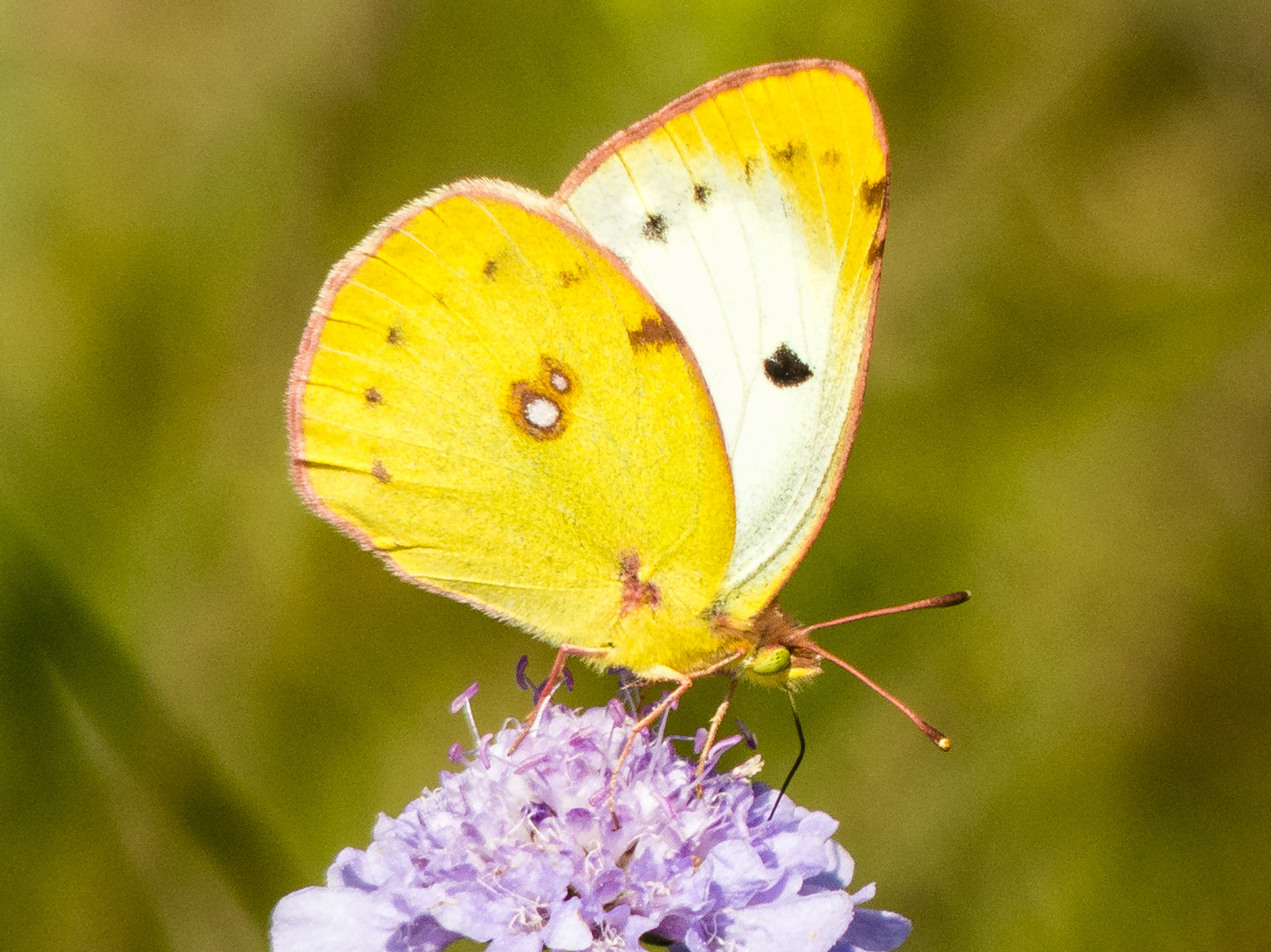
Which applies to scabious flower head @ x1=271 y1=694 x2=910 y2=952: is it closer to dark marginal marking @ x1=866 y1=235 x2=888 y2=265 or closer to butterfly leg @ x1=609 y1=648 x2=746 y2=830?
butterfly leg @ x1=609 y1=648 x2=746 y2=830

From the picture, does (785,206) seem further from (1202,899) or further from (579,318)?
(1202,899)

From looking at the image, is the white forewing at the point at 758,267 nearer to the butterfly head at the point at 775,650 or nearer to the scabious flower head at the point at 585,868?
the butterfly head at the point at 775,650

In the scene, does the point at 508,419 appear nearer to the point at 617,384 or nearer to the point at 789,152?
the point at 617,384

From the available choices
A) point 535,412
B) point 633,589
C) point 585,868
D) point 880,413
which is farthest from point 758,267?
point 880,413

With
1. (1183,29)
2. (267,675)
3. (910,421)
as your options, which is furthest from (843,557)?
(1183,29)

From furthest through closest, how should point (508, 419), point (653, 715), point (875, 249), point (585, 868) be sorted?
point (508, 419)
point (875, 249)
point (653, 715)
point (585, 868)
